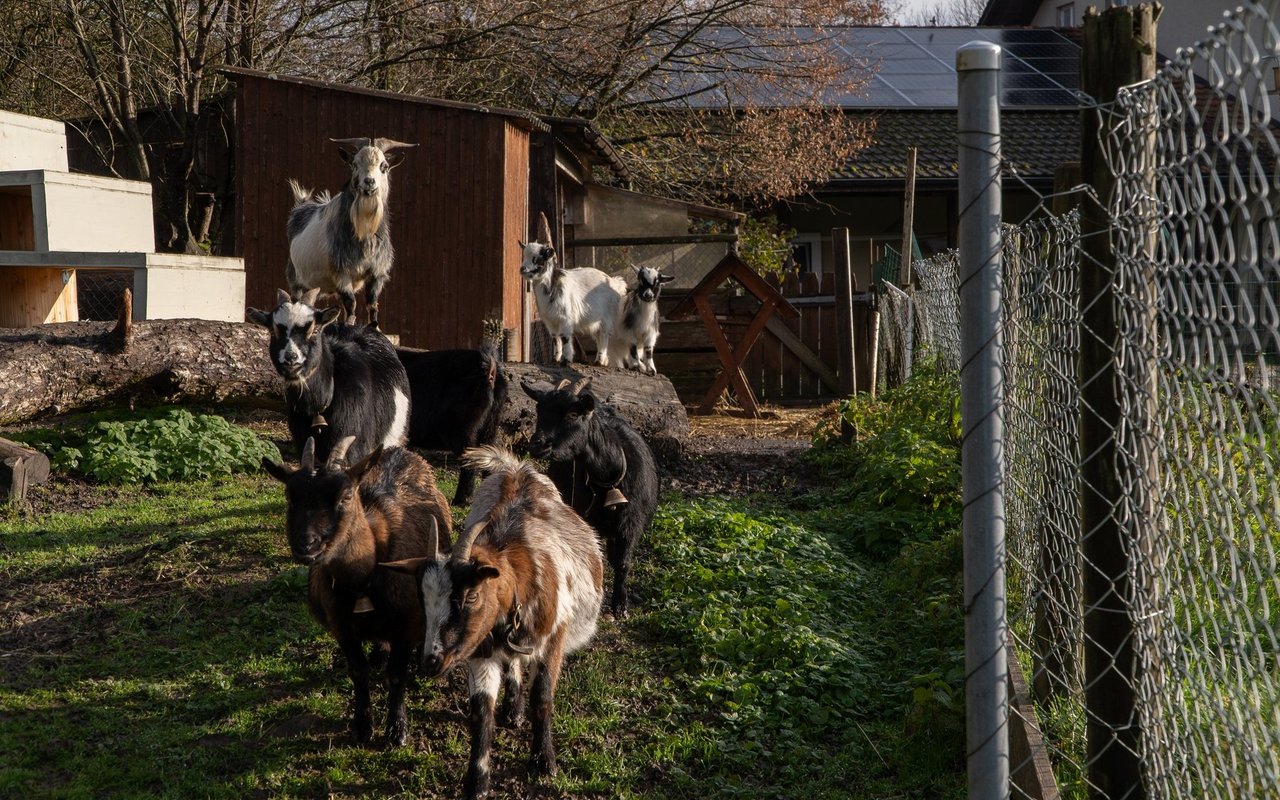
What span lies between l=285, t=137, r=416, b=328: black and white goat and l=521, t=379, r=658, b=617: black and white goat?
3287mm

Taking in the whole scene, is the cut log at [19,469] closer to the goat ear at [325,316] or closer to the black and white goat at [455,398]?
the black and white goat at [455,398]

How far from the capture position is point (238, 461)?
870 cm

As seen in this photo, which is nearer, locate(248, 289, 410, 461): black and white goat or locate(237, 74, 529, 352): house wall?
locate(248, 289, 410, 461): black and white goat

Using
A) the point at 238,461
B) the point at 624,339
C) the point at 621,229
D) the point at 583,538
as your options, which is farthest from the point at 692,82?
the point at 583,538

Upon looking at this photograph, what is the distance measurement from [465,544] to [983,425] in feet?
7.39

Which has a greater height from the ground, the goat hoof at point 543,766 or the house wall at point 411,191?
the house wall at point 411,191

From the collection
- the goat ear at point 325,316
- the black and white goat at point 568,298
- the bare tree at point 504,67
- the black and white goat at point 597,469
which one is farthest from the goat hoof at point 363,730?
the bare tree at point 504,67

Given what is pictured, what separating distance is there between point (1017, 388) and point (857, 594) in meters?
2.18

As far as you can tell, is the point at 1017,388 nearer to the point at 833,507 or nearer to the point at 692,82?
the point at 833,507

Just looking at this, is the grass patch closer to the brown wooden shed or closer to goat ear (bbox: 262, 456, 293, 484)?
goat ear (bbox: 262, 456, 293, 484)

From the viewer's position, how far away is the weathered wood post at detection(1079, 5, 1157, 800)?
2422 mm

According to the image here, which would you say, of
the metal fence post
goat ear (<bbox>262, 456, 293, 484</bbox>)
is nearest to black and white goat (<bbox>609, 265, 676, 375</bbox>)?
goat ear (<bbox>262, 456, 293, 484</bbox>)

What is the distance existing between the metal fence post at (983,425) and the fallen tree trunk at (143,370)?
6333mm

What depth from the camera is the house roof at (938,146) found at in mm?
18688
